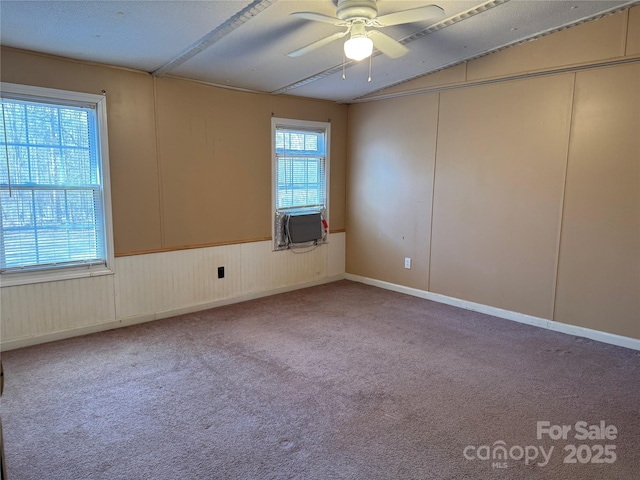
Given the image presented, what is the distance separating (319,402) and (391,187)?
301 centimetres

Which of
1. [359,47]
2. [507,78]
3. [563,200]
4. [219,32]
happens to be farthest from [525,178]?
[219,32]

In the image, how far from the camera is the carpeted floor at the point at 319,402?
6.82 ft

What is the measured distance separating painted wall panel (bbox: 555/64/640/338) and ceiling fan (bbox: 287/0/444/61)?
71.7 inches

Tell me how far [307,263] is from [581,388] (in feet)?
10.5

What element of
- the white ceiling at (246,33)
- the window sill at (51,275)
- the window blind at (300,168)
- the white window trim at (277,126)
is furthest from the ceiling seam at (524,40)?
the window sill at (51,275)

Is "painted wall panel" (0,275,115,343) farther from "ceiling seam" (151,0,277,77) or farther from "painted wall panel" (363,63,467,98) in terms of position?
"painted wall panel" (363,63,467,98)

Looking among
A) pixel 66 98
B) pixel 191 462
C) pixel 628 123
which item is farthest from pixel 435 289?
pixel 66 98

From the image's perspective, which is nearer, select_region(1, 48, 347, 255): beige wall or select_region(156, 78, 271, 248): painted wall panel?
select_region(1, 48, 347, 255): beige wall

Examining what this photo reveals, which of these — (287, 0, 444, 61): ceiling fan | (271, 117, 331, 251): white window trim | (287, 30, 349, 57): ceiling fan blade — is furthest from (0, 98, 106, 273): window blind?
(287, 0, 444, 61): ceiling fan

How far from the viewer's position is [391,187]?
502 centimetres

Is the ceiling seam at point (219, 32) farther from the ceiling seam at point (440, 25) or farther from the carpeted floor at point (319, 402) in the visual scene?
the carpeted floor at point (319, 402)

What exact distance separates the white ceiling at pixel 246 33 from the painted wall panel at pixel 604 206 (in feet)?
2.03

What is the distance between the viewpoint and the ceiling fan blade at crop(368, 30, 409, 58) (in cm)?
271

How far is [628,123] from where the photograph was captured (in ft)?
10.9
